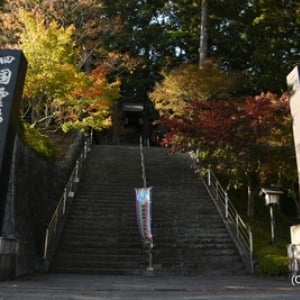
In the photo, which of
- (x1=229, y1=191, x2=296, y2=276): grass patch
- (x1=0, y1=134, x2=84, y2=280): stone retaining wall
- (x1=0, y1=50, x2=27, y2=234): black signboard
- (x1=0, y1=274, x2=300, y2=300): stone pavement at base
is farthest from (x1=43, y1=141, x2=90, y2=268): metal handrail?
(x1=229, y1=191, x2=296, y2=276): grass patch

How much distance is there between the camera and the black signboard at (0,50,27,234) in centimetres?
748

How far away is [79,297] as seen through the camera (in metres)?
6.04

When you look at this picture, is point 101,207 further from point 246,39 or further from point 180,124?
point 246,39

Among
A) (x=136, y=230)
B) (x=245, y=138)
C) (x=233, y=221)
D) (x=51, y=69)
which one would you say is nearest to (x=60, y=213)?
(x=136, y=230)

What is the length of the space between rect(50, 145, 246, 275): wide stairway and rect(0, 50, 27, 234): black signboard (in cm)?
375

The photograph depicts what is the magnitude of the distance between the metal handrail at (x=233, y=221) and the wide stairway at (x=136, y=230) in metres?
0.19

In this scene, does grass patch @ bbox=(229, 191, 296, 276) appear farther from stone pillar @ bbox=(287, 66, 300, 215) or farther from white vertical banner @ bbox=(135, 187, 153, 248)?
white vertical banner @ bbox=(135, 187, 153, 248)

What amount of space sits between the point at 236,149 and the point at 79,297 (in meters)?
7.77

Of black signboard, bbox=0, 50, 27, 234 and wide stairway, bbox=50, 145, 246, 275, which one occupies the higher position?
black signboard, bbox=0, 50, 27, 234

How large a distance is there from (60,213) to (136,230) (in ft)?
7.17

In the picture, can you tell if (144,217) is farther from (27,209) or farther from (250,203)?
(250,203)

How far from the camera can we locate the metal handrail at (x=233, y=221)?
437 inches

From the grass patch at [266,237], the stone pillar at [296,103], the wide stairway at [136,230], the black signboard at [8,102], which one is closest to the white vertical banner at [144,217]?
the wide stairway at [136,230]

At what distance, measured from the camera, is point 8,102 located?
7715 mm
